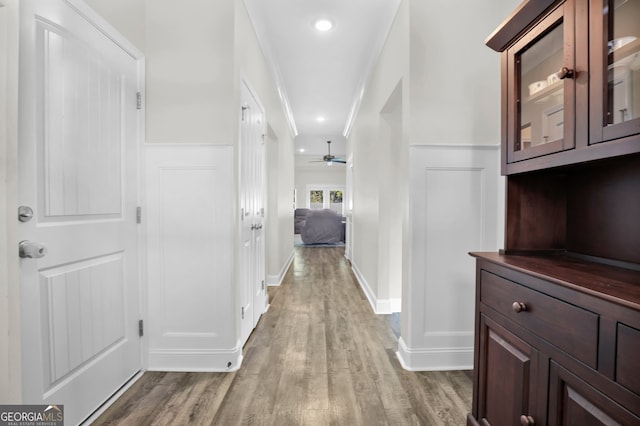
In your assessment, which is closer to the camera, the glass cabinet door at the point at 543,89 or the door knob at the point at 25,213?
the glass cabinet door at the point at 543,89

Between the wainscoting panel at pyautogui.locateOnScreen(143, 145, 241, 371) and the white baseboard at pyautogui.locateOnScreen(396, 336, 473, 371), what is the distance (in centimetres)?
121

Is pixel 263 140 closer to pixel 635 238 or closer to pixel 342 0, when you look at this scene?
pixel 342 0

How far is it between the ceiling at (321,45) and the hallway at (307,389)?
2.64 metres

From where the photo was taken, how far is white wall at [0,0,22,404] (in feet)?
3.45

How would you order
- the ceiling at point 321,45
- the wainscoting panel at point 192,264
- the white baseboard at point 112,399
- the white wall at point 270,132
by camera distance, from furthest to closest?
the ceiling at point 321,45 → the white wall at point 270,132 → the wainscoting panel at point 192,264 → the white baseboard at point 112,399

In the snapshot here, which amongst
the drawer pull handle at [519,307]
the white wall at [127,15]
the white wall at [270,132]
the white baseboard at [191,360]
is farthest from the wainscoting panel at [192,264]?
the drawer pull handle at [519,307]

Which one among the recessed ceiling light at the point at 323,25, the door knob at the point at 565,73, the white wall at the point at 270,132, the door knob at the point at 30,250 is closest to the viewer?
the door knob at the point at 565,73

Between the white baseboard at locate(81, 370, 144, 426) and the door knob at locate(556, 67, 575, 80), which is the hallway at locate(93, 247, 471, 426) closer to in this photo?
the white baseboard at locate(81, 370, 144, 426)

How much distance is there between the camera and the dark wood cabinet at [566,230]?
0.76 meters

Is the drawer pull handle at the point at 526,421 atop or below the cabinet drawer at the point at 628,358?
below

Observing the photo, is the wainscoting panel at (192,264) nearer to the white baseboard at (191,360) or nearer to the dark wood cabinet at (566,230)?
the white baseboard at (191,360)

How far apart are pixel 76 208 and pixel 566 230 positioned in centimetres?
226

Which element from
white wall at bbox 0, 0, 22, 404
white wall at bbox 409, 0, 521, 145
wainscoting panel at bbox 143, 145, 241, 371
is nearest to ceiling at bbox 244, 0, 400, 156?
white wall at bbox 409, 0, 521, 145

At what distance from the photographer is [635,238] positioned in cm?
101
